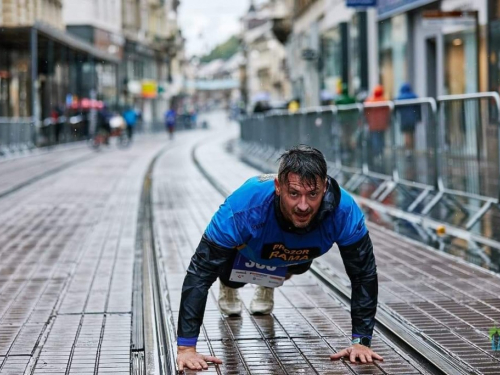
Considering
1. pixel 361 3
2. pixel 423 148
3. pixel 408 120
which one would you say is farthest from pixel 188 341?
pixel 361 3

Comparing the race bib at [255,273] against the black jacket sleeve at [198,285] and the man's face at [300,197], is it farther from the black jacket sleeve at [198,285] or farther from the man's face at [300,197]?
the man's face at [300,197]

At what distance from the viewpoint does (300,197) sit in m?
4.95

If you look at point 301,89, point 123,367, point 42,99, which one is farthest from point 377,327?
point 301,89

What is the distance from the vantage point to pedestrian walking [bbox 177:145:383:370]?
496 cm

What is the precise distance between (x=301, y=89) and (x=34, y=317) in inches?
2002

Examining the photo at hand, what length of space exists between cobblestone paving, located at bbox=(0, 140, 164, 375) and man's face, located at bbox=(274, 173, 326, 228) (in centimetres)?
114

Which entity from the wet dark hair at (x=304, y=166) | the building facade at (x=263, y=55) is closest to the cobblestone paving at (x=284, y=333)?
the wet dark hair at (x=304, y=166)

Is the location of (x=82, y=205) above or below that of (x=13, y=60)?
below

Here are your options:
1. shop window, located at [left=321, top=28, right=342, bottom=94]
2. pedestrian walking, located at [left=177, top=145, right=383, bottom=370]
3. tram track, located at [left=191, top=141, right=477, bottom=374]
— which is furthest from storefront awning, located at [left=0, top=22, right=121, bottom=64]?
pedestrian walking, located at [left=177, top=145, right=383, bottom=370]

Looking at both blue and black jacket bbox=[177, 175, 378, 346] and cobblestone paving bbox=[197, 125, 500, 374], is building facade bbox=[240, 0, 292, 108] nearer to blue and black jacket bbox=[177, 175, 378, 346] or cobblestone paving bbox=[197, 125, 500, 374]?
cobblestone paving bbox=[197, 125, 500, 374]

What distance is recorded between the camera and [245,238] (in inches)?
210

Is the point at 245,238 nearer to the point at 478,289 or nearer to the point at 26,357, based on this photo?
the point at 26,357

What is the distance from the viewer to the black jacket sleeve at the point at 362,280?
536cm

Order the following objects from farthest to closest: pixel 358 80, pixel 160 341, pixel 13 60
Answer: pixel 13 60, pixel 358 80, pixel 160 341
